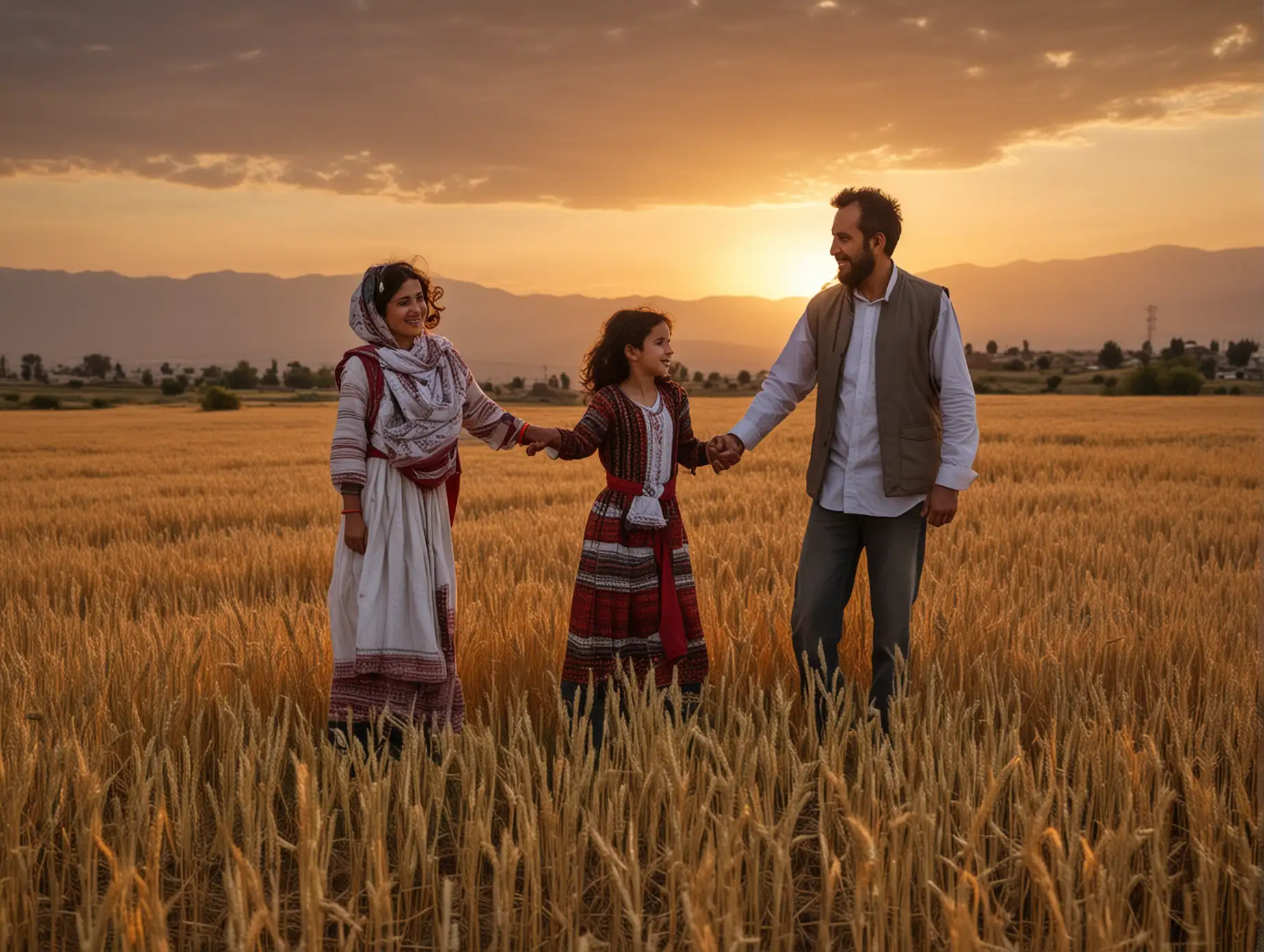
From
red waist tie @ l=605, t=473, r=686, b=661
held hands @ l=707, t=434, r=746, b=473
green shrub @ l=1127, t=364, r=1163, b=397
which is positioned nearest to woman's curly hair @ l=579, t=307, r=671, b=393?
red waist tie @ l=605, t=473, r=686, b=661

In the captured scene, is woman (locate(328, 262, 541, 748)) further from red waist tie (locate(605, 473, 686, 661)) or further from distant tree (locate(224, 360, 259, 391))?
distant tree (locate(224, 360, 259, 391))

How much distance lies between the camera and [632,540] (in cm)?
363

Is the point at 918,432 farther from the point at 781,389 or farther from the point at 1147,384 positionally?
the point at 1147,384

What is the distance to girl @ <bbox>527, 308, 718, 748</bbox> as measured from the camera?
3.60 meters

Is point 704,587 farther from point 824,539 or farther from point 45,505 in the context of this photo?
point 45,505

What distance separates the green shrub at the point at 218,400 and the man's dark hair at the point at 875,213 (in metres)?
41.1

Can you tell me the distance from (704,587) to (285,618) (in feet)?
6.75

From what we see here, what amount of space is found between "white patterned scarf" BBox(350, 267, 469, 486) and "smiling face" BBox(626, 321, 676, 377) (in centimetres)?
61

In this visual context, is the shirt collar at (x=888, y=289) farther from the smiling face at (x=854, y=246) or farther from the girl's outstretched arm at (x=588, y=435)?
the girl's outstretched arm at (x=588, y=435)

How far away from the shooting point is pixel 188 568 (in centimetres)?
693

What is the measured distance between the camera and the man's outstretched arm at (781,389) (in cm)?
395

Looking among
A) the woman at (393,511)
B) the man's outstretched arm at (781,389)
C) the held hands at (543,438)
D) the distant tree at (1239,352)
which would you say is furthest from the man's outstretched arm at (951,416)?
the distant tree at (1239,352)

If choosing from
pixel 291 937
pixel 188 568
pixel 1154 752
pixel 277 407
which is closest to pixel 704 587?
pixel 1154 752

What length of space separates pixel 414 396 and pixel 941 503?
178cm
